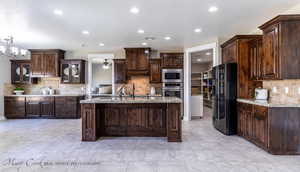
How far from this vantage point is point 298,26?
3531mm

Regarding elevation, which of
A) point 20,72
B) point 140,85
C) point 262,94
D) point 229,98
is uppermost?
point 20,72

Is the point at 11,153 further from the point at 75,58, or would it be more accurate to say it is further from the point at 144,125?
the point at 75,58

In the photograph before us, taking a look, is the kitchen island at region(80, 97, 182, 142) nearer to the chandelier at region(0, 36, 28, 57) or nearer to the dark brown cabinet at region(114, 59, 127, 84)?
the chandelier at region(0, 36, 28, 57)

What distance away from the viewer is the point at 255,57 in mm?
4586

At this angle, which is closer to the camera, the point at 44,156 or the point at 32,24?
the point at 44,156

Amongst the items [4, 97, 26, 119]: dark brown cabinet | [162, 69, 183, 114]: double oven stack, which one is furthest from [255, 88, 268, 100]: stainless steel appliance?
[4, 97, 26, 119]: dark brown cabinet

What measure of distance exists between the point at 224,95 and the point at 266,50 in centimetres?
146

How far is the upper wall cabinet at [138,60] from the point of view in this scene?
7.37 metres

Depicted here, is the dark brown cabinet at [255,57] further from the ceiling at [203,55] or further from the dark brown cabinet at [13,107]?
the dark brown cabinet at [13,107]

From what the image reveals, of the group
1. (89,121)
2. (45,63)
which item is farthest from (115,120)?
(45,63)

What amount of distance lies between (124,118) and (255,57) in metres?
3.34

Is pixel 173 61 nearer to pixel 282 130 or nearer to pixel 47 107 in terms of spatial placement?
pixel 282 130

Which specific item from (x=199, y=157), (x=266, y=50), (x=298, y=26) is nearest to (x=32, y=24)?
(x=199, y=157)

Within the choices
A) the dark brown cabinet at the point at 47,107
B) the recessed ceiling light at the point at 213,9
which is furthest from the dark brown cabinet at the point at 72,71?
the recessed ceiling light at the point at 213,9
